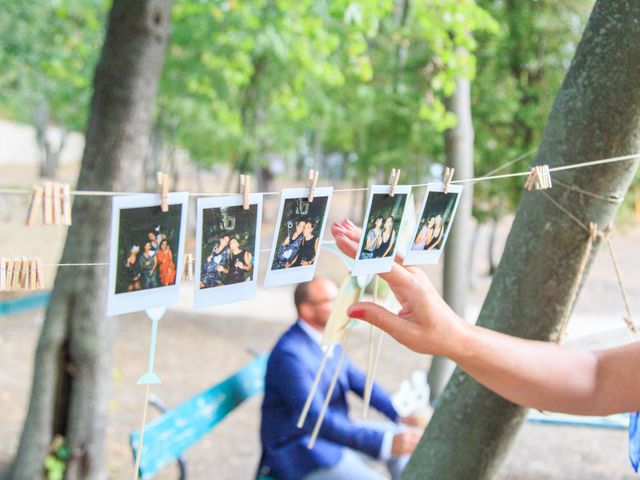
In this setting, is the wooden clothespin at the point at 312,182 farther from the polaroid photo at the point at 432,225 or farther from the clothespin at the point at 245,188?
the polaroid photo at the point at 432,225

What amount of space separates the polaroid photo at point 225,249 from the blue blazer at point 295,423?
1826 millimetres

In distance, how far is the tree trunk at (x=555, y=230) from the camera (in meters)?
2.24

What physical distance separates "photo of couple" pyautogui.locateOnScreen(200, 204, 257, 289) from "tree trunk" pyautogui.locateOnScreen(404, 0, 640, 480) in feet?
3.22

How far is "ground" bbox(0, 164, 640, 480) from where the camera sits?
6426 mm

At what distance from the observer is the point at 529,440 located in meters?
7.19

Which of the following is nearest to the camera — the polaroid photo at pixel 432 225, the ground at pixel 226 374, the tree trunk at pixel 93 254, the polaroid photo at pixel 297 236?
the polaroid photo at pixel 297 236

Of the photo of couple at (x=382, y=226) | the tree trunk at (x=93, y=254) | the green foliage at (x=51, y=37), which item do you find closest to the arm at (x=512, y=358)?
the photo of couple at (x=382, y=226)

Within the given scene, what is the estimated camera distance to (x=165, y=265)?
168cm

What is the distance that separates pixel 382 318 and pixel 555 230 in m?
0.92

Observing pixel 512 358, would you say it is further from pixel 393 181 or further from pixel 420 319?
pixel 393 181

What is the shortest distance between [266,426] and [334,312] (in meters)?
1.24

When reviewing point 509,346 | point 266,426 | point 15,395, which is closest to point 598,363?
point 509,346

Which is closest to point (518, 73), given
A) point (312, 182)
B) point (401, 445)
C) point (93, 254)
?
point (93, 254)

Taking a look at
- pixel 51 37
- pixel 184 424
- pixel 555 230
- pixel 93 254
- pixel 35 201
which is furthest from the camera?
pixel 51 37
